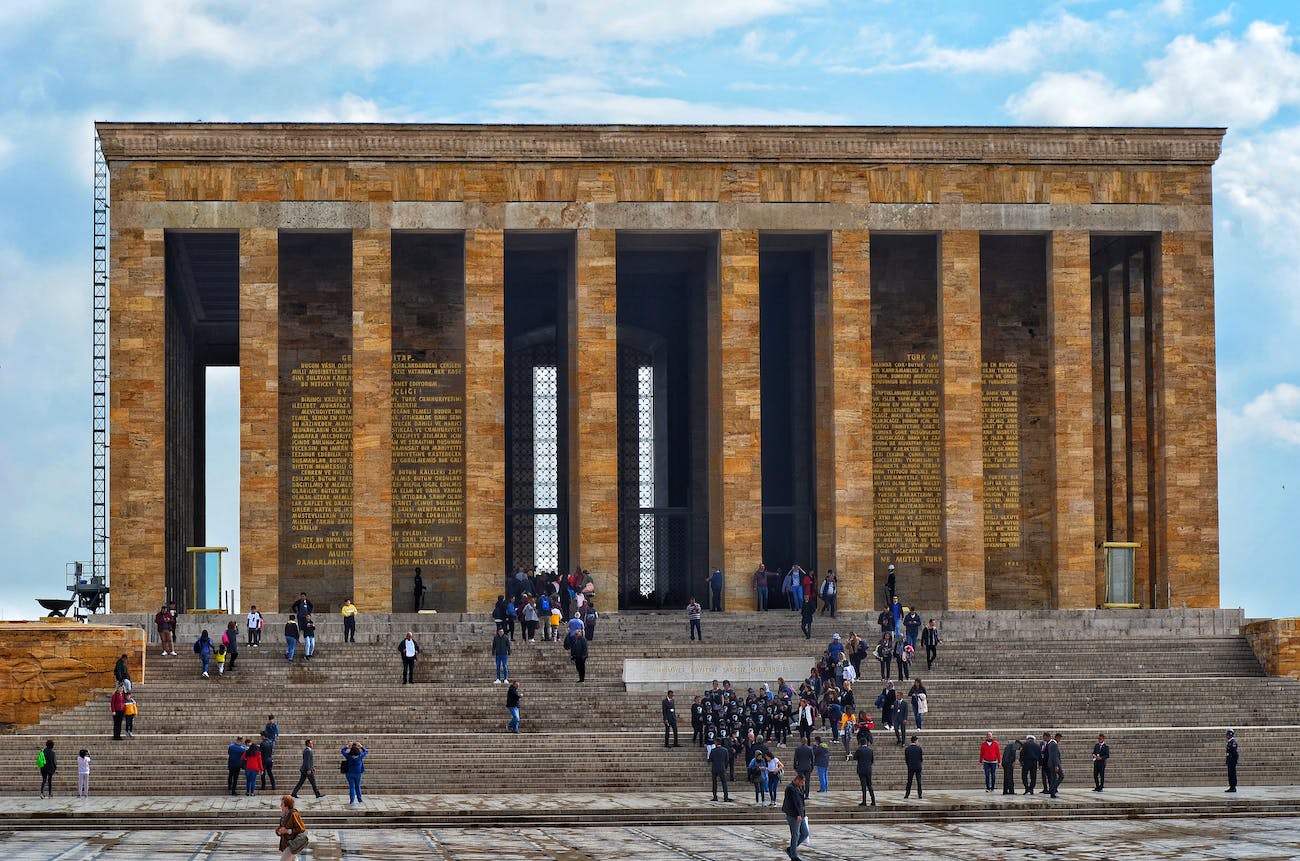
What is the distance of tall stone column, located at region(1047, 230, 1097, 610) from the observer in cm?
4375

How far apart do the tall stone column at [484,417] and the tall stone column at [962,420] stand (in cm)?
943

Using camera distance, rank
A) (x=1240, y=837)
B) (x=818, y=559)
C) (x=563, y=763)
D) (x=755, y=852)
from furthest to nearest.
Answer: (x=818, y=559) → (x=563, y=763) → (x=1240, y=837) → (x=755, y=852)

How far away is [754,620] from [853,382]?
5875mm

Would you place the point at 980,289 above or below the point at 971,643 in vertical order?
above

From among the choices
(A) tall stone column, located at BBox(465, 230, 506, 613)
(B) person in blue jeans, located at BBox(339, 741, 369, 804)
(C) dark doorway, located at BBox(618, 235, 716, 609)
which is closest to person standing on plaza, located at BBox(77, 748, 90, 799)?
(B) person in blue jeans, located at BBox(339, 741, 369, 804)

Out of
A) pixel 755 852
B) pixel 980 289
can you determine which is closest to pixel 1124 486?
pixel 980 289

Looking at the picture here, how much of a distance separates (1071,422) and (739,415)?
23.5 ft

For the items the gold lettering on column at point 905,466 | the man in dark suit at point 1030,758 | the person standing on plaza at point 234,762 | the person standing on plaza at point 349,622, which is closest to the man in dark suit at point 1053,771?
the man in dark suit at point 1030,758

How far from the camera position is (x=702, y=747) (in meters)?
30.9

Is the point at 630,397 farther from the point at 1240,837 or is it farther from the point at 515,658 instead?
the point at 1240,837

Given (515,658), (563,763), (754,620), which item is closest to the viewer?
(563,763)

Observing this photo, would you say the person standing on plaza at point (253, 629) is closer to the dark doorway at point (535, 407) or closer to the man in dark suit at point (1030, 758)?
the dark doorway at point (535, 407)

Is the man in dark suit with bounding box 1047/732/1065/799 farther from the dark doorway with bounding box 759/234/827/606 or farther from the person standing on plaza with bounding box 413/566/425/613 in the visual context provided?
the person standing on plaza with bounding box 413/566/425/613

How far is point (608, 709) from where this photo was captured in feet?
109
